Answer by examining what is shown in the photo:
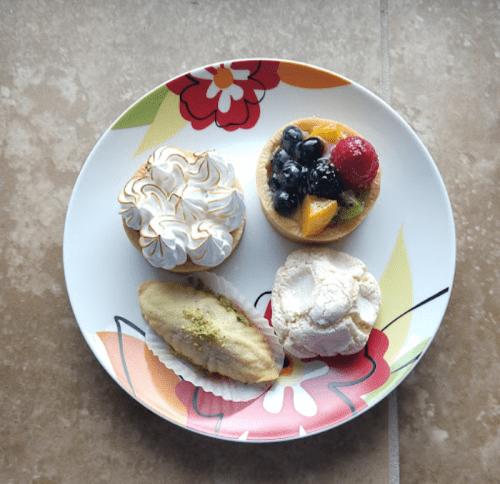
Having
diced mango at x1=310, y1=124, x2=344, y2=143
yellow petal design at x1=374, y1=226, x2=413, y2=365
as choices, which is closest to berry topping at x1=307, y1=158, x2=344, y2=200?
diced mango at x1=310, y1=124, x2=344, y2=143

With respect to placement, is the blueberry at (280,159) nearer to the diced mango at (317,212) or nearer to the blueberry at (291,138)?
the blueberry at (291,138)

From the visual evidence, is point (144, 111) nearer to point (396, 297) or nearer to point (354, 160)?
point (354, 160)

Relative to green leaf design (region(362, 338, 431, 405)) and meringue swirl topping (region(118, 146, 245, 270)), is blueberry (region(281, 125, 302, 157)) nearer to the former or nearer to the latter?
meringue swirl topping (region(118, 146, 245, 270))

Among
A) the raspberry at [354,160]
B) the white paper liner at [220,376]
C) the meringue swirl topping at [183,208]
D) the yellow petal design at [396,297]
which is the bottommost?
the white paper liner at [220,376]

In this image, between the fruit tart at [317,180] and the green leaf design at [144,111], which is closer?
the fruit tart at [317,180]

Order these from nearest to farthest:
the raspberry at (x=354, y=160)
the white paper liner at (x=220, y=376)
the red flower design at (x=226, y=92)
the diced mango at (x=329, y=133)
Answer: the raspberry at (x=354, y=160) → the diced mango at (x=329, y=133) → the white paper liner at (x=220, y=376) → the red flower design at (x=226, y=92)

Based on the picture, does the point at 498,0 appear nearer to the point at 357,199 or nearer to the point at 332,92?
the point at 332,92

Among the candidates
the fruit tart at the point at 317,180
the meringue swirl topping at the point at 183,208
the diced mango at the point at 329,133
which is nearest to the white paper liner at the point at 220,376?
the meringue swirl topping at the point at 183,208

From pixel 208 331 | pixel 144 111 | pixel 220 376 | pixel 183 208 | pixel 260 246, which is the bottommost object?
pixel 220 376

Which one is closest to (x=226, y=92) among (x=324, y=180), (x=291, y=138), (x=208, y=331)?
(x=291, y=138)
